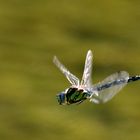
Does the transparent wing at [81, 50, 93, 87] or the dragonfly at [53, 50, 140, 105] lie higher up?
the transparent wing at [81, 50, 93, 87]

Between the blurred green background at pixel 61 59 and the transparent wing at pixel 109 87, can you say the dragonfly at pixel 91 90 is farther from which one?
the blurred green background at pixel 61 59

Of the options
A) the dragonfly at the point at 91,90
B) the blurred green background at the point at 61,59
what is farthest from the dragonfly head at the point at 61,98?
the blurred green background at the point at 61,59

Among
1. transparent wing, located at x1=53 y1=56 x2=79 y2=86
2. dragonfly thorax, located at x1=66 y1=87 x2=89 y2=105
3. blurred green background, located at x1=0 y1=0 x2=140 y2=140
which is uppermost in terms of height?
blurred green background, located at x1=0 y1=0 x2=140 y2=140

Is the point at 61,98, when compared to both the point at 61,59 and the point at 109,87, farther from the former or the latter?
the point at 61,59

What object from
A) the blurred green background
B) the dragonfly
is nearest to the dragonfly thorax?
the dragonfly

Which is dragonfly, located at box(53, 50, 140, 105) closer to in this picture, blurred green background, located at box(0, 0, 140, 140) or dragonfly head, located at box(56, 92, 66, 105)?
dragonfly head, located at box(56, 92, 66, 105)

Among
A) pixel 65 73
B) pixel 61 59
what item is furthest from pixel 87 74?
pixel 61 59

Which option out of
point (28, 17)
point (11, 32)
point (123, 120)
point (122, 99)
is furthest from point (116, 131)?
point (28, 17)

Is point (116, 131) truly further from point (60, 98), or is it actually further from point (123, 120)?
point (60, 98)
